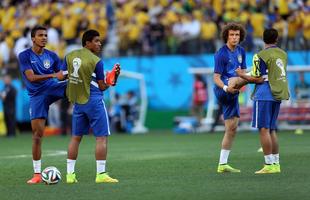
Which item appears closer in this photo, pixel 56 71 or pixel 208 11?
pixel 56 71

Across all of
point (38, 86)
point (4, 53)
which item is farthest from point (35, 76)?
point (4, 53)

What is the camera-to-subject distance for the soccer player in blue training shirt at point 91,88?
1325 centimetres

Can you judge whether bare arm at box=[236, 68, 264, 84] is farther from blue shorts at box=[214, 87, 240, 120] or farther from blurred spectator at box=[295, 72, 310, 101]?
blurred spectator at box=[295, 72, 310, 101]

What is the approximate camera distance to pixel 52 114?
34969 mm

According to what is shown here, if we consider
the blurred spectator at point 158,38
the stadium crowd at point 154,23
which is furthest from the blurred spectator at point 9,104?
the blurred spectator at point 158,38

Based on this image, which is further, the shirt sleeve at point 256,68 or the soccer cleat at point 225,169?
the soccer cleat at point 225,169

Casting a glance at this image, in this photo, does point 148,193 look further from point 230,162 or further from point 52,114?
point 52,114

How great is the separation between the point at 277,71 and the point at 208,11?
61.5 ft

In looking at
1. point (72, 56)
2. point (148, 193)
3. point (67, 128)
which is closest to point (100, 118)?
point (72, 56)

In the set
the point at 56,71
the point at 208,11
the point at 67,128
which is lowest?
the point at 67,128

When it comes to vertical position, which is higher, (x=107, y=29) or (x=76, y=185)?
(x=107, y=29)

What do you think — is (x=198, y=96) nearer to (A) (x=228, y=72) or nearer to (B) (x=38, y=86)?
(A) (x=228, y=72)

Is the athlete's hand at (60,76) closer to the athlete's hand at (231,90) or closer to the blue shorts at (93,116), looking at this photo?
the blue shorts at (93,116)

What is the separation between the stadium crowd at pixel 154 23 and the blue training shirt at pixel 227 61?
626 inches
